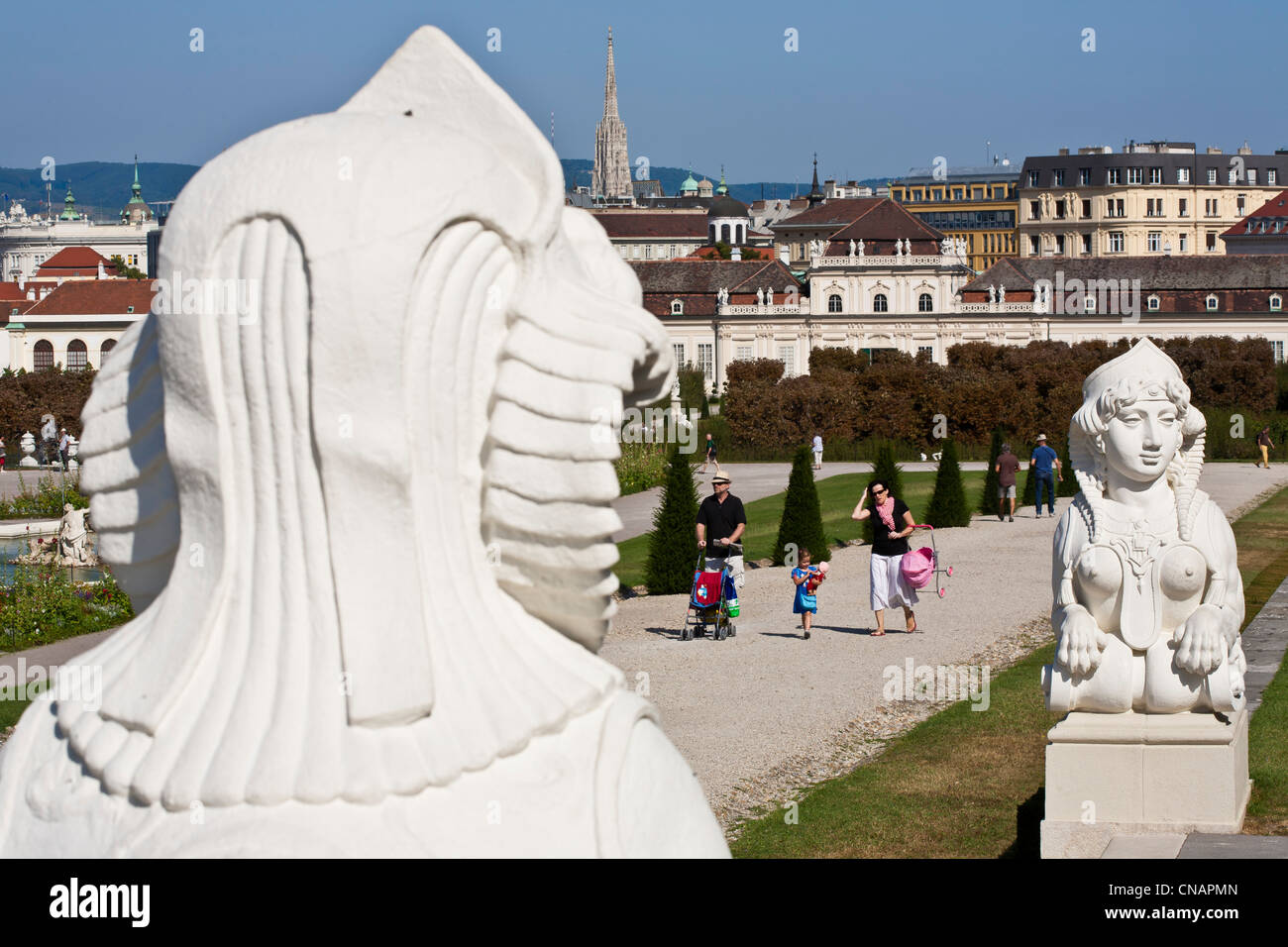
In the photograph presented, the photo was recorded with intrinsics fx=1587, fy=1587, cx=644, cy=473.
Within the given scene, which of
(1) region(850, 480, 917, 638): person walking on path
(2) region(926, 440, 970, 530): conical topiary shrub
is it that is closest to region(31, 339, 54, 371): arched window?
(2) region(926, 440, 970, 530): conical topiary shrub

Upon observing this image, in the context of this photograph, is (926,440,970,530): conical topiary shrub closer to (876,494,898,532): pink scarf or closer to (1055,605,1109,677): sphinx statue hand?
(876,494,898,532): pink scarf

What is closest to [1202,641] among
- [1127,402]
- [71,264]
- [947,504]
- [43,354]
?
[1127,402]

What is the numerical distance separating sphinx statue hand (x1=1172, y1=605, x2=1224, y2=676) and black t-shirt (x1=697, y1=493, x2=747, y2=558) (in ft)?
25.8

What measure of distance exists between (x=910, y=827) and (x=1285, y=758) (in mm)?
2280

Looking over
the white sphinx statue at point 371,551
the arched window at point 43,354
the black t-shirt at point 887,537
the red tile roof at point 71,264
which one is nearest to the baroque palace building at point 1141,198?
the red tile roof at point 71,264

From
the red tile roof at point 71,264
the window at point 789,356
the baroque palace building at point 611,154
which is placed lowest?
the window at point 789,356

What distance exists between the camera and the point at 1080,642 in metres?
7.26

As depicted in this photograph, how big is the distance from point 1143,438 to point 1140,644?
3.13 ft

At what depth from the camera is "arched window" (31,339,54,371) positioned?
74.0 meters

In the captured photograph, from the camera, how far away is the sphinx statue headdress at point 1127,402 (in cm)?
739

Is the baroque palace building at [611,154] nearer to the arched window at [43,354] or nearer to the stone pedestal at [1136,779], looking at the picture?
the arched window at [43,354]

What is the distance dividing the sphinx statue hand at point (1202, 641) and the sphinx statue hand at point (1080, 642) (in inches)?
14.3

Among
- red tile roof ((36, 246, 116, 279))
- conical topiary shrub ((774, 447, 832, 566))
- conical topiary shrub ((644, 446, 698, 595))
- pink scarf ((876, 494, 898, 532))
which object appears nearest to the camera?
pink scarf ((876, 494, 898, 532))
